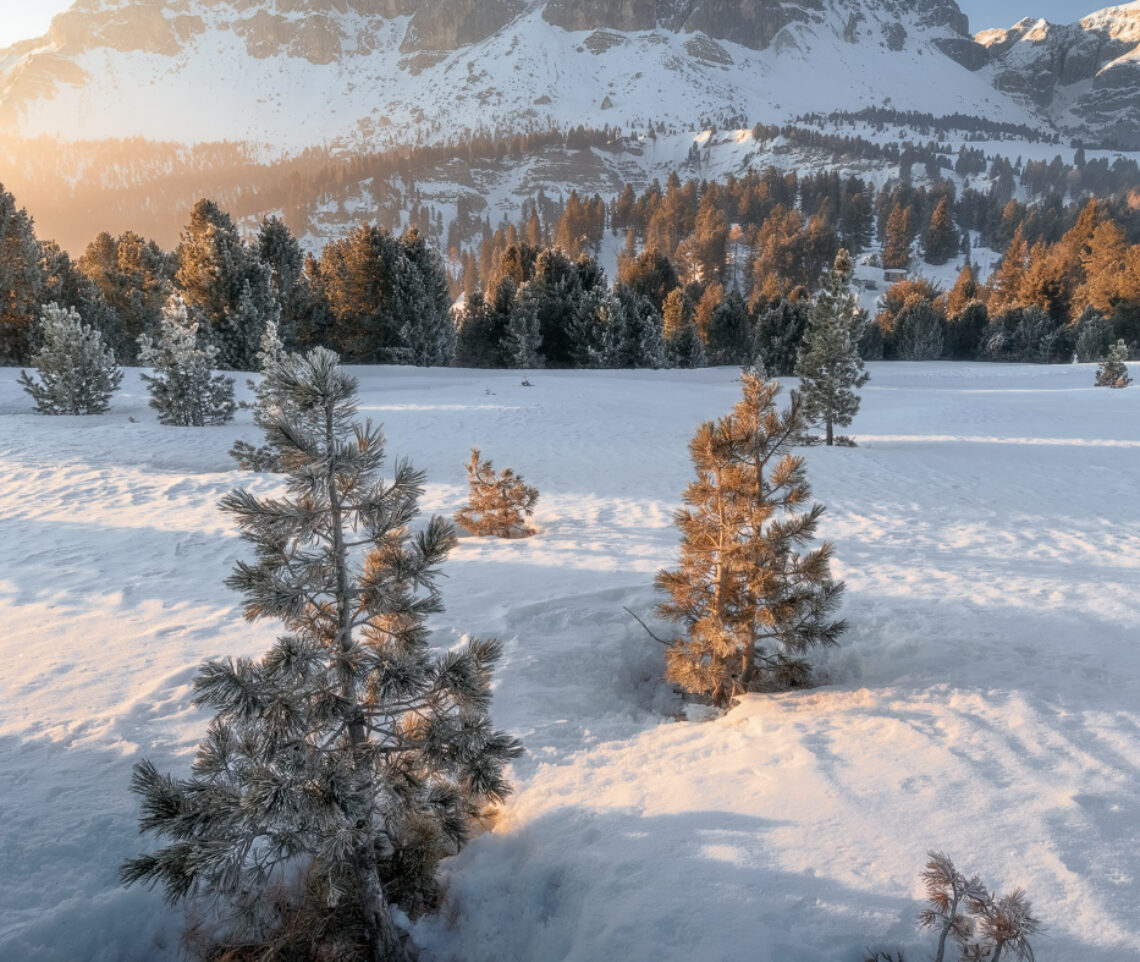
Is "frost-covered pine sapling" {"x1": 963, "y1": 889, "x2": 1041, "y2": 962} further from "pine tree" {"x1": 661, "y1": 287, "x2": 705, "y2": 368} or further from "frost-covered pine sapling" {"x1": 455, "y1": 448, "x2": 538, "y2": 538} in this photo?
"pine tree" {"x1": 661, "y1": 287, "x2": 705, "y2": 368}

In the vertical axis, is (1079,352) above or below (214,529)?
above

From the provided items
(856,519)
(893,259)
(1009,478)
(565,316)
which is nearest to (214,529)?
(856,519)

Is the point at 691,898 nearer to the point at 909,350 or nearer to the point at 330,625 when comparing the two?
the point at 330,625

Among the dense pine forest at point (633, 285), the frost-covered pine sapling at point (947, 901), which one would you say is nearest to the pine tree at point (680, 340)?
the dense pine forest at point (633, 285)

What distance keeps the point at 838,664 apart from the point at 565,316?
3663cm

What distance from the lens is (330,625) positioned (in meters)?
3.04

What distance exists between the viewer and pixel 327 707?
115 inches

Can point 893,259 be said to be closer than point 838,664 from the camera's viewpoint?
No

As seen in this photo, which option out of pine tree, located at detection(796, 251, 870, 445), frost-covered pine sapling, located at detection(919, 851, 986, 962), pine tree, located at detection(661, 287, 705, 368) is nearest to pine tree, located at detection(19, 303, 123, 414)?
pine tree, located at detection(796, 251, 870, 445)

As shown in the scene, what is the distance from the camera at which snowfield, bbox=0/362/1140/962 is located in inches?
129


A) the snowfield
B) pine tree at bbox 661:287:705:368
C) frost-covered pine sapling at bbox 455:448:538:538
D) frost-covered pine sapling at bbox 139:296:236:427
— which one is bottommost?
the snowfield

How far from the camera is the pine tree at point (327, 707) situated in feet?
8.42

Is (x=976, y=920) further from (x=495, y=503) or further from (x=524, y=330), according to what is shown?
(x=524, y=330)

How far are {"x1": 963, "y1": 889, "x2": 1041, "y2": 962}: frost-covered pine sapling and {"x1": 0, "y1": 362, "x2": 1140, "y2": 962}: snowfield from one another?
19 cm
